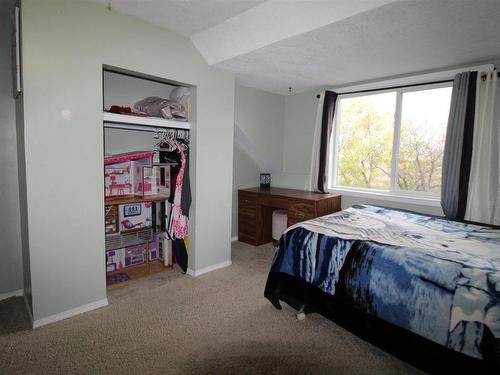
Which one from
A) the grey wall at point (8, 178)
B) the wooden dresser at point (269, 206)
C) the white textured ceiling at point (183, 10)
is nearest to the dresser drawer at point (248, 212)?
the wooden dresser at point (269, 206)

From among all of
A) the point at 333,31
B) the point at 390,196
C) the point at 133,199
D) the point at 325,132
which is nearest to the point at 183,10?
the point at 333,31

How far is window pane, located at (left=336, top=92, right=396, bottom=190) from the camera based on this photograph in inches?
135

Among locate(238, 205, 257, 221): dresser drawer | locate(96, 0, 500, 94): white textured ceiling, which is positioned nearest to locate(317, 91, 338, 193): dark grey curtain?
locate(96, 0, 500, 94): white textured ceiling

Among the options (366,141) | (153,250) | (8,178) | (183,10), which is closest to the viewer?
(183,10)

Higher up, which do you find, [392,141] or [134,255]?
[392,141]

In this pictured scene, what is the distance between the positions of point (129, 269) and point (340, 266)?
2179 mm

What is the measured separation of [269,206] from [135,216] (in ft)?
5.77

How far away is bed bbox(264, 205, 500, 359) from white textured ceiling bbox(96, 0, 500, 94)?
1.47 m

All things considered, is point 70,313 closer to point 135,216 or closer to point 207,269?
point 135,216

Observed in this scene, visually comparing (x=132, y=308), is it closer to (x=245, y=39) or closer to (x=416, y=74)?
(x=245, y=39)

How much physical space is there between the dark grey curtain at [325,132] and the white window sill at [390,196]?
0.25 meters

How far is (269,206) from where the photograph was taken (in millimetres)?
3850

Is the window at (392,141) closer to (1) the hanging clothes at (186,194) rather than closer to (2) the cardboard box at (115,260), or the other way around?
(1) the hanging clothes at (186,194)

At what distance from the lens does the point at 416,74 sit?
2.99m
